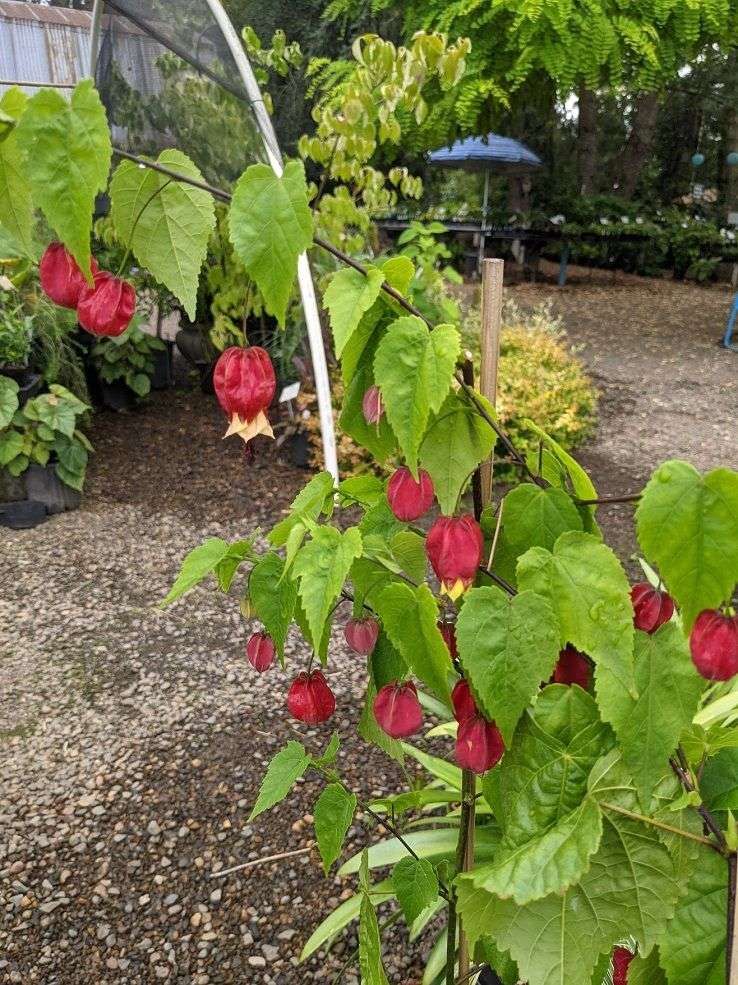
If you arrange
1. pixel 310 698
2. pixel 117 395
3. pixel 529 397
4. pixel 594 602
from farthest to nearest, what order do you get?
pixel 117 395 < pixel 529 397 < pixel 310 698 < pixel 594 602

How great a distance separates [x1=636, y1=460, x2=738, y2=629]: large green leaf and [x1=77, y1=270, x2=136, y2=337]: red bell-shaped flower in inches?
19.9

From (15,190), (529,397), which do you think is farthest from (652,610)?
(529,397)

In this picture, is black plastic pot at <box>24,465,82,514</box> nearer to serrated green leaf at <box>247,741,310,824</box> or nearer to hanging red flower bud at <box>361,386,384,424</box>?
serrated green leaf at <box>247,741,310,824</box>

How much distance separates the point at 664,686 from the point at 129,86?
4254 millimetres

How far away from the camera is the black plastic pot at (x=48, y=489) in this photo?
3.87 meters

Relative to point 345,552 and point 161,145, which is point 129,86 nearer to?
point 161,145

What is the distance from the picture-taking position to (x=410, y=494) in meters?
0.87

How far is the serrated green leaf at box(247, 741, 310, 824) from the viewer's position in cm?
118

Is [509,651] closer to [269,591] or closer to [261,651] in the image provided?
[269,591]

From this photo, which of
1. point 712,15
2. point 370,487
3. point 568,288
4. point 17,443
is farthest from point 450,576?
point 568,288

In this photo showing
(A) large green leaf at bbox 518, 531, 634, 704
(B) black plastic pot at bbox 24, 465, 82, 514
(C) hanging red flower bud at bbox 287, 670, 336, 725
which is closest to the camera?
(A) large green leaf at bbox 518, 531, 634, 704

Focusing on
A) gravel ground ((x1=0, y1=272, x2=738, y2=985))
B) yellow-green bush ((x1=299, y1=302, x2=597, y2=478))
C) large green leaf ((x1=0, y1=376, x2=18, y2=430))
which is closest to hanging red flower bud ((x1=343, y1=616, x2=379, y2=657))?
gravel ground ((x1=0, y1=272, x2=738, y2=985))

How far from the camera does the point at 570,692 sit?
0.83 metres

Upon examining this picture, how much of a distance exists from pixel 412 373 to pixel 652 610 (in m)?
0.34
